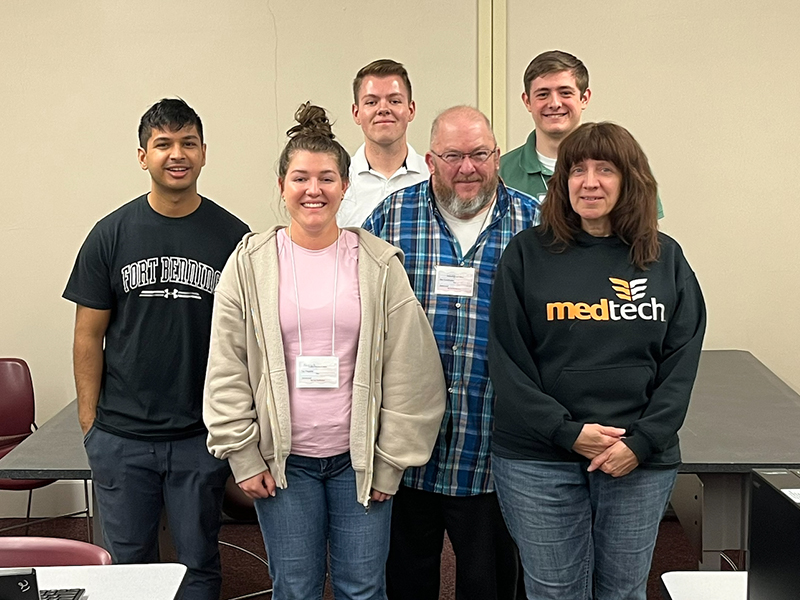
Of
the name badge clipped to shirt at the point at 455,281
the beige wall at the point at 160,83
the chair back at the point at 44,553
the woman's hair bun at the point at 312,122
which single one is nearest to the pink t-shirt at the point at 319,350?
the name badge clipped to shirt at the point at 455,281

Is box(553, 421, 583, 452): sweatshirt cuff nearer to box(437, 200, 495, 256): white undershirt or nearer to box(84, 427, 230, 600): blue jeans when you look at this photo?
box(437, 200, 495, 256): white undershirt

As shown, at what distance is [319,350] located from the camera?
216 cm

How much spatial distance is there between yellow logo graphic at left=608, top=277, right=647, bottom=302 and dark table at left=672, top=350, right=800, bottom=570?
0.78 metres

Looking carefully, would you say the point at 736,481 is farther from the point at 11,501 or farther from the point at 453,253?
the point at 11,501

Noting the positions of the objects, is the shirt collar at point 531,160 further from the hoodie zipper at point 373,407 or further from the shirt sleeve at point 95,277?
the shirt sleeve at point 95,277

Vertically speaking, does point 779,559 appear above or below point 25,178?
below

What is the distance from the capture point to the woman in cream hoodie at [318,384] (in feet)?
7.08

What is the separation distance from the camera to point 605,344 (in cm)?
207

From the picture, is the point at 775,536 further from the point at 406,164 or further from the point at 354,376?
the point at 406,164

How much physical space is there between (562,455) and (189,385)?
1.02 meters

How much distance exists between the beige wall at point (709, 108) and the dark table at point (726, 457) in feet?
3.52

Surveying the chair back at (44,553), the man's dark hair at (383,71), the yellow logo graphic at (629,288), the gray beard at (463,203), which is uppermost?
the man's dark hair at (383,71)

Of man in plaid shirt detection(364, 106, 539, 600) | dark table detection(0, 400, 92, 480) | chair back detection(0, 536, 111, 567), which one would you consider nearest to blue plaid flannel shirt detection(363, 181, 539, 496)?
man in plaid shirt detection(364, 106, 539, 600)

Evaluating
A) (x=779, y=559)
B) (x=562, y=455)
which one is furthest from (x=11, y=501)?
A: (x=779, y=559)
